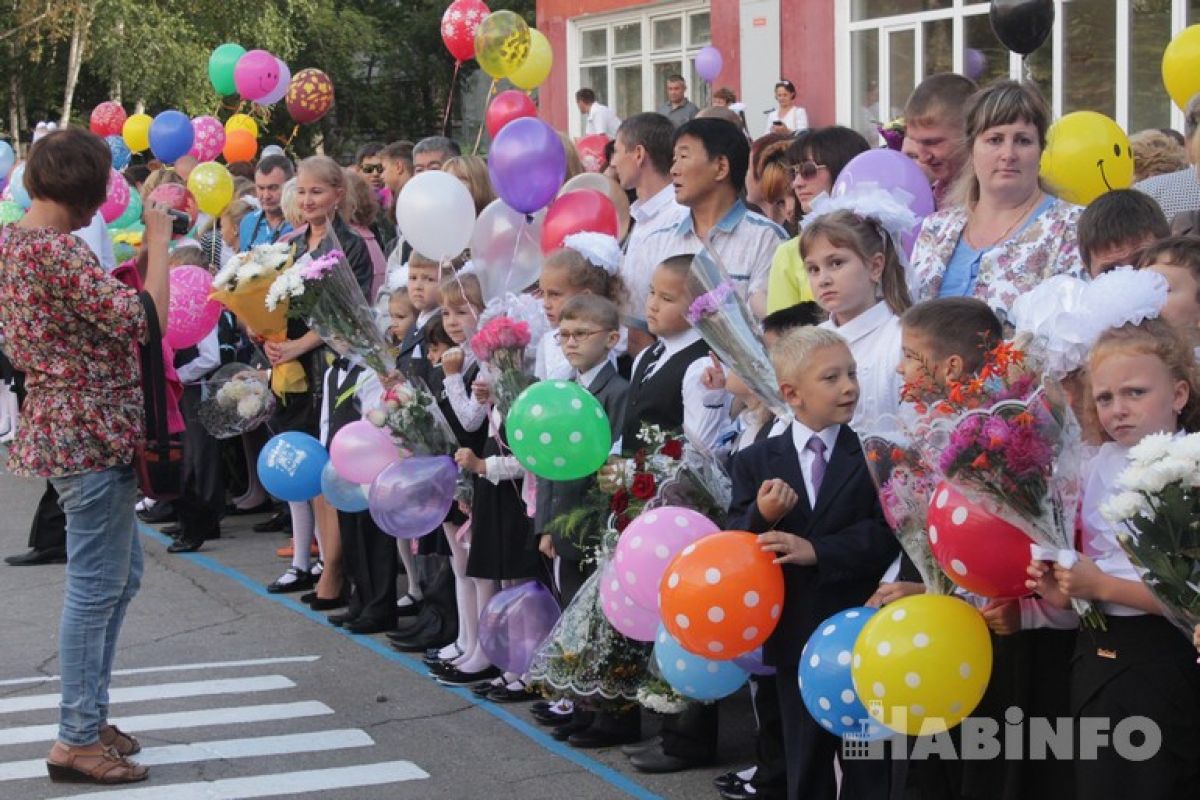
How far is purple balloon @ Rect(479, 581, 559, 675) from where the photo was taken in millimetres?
6543

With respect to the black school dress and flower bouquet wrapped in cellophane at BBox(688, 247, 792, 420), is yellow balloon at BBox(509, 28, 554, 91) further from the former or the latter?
flower bouquet wrapped in cellophane at BBox(688, 247, 792, 420)

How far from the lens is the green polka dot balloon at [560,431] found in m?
5.61

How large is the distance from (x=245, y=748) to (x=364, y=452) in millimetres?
1567

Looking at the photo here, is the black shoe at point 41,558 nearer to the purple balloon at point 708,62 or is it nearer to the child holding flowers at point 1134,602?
the child holding flowers at point 1134,602

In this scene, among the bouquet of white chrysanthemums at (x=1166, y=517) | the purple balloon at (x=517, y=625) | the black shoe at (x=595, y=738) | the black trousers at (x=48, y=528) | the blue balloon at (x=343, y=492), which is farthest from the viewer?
the black trousers at (x=48, y=528)

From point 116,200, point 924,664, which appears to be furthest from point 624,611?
point 116,200

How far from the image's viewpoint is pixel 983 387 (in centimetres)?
375

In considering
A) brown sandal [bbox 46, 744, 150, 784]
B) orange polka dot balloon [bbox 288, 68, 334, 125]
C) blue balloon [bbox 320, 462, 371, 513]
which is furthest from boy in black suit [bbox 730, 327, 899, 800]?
orange polka dot balloon [bbox 288, 68, 334, 125]

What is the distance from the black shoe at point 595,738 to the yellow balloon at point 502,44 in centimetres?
530

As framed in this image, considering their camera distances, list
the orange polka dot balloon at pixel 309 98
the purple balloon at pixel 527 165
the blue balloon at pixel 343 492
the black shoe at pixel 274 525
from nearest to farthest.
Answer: the purple balloon at pixel 527 165
the blue balloon at pixel 343 492
the black shoe at pixel 274 525
the orange polka dot balloon at pixel 309 98

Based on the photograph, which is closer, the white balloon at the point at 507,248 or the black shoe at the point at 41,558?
the white balloon at the point at 507,248

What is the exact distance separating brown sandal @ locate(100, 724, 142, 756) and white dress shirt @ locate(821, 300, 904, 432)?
120 inches

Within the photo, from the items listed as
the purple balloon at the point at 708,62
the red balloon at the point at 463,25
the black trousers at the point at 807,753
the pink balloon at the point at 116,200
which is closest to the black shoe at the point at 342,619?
the black trousers at the point at 807,753

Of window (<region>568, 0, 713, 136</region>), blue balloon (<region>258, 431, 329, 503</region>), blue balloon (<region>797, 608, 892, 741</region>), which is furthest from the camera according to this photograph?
window (<region>568, 0, 713, 136</region>)
